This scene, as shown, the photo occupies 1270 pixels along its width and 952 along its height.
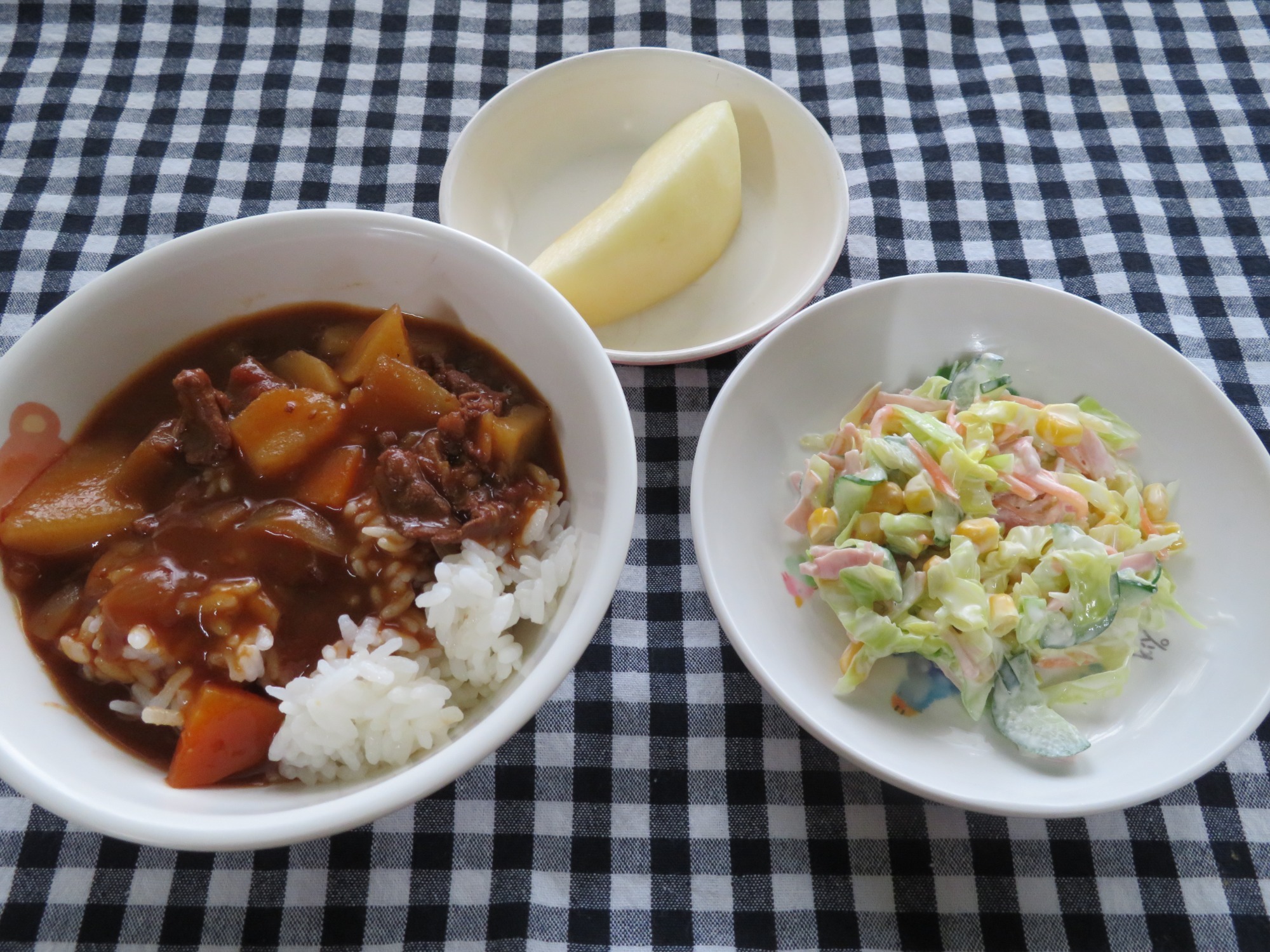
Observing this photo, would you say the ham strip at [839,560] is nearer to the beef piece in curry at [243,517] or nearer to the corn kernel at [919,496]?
the corn kernel at [919,496]

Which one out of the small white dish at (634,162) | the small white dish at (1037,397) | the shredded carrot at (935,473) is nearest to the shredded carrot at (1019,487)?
the shredded carrot at (935,473)

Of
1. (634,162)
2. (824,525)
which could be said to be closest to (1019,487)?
(824,525)

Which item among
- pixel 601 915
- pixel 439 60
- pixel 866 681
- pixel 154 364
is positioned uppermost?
pixel 439 60

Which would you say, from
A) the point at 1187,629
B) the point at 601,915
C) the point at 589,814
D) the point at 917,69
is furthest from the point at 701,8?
the point at 601,915

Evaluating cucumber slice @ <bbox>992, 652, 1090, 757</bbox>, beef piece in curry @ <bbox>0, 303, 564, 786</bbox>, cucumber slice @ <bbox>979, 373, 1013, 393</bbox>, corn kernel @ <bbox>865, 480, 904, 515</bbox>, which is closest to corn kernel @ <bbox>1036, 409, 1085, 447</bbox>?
cucumber slice @ <bbox>979, 373, 1013, 393</bbox>

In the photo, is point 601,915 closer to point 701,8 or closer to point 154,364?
point 154,364

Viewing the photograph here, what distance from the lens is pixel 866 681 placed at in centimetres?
182

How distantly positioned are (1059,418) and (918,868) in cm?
103

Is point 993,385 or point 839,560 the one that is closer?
point 839,560

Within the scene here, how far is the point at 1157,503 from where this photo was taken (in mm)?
1960

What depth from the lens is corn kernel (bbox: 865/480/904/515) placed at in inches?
73.3

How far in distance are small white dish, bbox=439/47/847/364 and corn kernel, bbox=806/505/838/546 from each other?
21.1 inches

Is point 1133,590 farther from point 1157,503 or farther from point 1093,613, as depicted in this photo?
point 1157,503

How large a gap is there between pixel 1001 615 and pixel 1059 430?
1.60 feet
